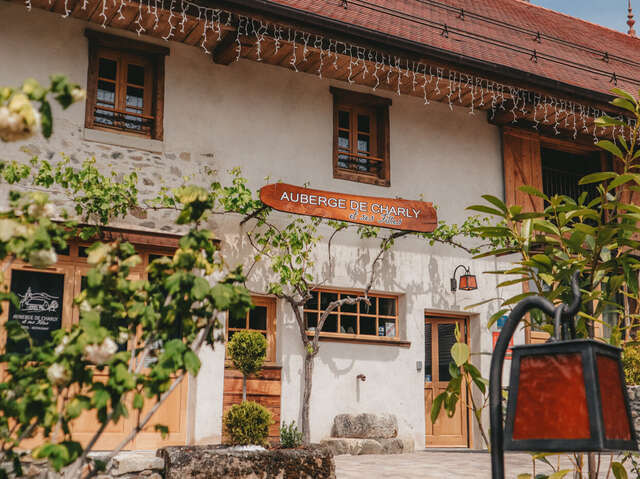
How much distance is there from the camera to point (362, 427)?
9.41 metres

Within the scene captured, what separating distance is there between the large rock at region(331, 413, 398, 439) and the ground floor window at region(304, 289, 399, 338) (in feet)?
3.45

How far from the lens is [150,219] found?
8.85 m

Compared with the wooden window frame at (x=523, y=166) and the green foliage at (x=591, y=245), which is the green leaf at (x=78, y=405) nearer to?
the green foliage at (x=591, y=245)

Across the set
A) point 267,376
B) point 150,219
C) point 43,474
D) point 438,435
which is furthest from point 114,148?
point 438,435

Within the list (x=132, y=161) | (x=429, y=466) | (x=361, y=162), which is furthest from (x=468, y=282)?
(x=132, y=161)

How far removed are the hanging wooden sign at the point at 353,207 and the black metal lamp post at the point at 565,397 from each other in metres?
7.48

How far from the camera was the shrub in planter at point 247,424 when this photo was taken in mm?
7656

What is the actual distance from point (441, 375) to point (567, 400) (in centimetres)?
973

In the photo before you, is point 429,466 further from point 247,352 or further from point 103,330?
point 103,330

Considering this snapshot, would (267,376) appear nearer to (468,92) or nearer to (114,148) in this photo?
(114,148)

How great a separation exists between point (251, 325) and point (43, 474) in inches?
159

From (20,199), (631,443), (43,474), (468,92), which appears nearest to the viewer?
(631,443)

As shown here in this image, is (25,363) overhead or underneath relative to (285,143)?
underneath

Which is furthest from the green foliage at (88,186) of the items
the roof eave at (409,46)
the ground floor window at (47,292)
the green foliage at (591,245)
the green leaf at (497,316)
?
the green foliage at (591,245)
